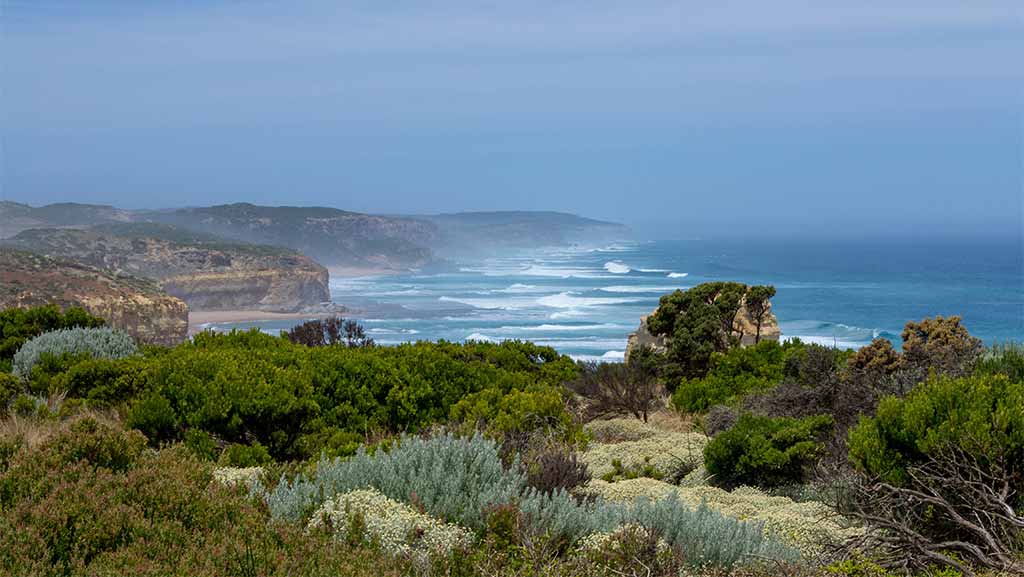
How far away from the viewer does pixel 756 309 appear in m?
18.7

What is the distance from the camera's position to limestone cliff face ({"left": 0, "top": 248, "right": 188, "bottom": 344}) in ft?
142

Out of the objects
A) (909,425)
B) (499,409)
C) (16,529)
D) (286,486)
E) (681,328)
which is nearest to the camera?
(16,529)

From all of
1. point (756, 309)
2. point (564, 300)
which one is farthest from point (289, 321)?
point (756, 309)

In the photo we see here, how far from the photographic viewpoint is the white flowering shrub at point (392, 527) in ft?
15.4

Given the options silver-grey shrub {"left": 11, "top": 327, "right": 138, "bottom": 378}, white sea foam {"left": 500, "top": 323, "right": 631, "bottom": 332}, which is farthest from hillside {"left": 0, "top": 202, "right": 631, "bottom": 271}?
silver-grey shrub {"left": 11, "top": 327, "right": 138, "bottom": 378}

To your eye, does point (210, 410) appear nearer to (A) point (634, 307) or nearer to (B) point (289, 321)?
(A) point (634, 307)

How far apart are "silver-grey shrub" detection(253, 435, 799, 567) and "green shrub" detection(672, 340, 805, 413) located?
7.64m

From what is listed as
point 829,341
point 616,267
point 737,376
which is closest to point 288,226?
point 616,267

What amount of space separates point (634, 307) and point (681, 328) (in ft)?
181

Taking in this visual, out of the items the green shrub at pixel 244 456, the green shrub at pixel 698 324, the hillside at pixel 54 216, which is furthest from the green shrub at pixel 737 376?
the hillside at pixel 54 216

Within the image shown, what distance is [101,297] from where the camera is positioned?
45.3 metres

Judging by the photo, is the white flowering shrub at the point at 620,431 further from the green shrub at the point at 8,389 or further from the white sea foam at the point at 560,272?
the white sea foam at the point at 560,272

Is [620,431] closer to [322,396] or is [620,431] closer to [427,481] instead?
[322,396]

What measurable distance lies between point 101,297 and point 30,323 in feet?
112
